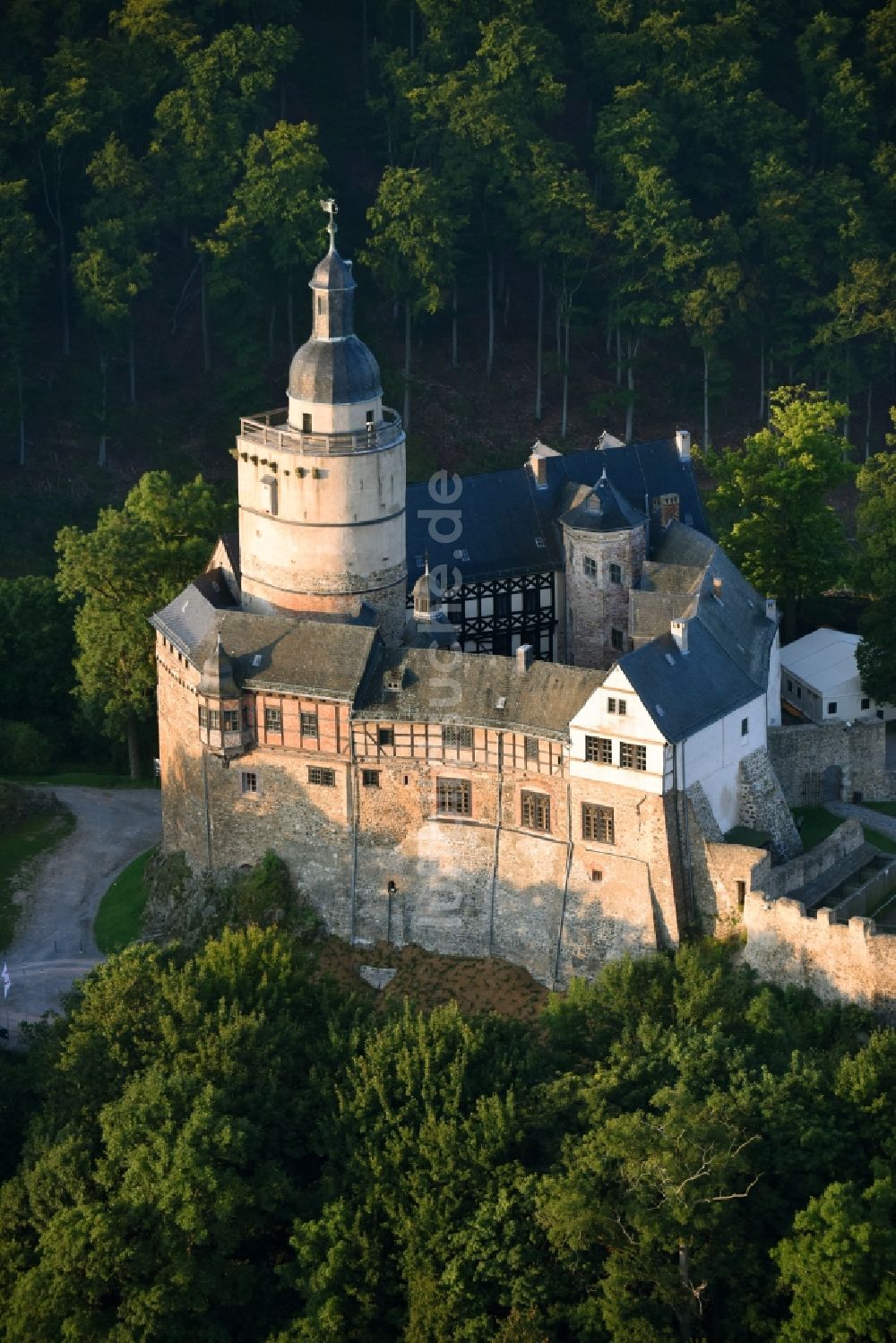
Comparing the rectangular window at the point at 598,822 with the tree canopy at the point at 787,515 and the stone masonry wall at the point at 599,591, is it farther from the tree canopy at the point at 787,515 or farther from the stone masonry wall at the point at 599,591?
the tree canopy at the point at 787,515

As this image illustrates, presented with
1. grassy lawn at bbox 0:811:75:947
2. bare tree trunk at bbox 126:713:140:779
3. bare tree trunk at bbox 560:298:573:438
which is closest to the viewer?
grassy lawn at bbox 0:811:75:947

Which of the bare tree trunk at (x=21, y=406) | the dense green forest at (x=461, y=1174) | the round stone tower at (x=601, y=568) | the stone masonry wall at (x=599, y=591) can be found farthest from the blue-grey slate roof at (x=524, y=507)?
the bare tree trunk at (x=21, y=406)

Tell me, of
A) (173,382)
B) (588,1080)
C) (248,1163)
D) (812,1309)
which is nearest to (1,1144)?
(248,1163)

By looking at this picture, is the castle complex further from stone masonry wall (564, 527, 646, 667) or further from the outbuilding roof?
the outbuilding roof

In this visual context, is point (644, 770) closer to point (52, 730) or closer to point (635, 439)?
point (52, 730)

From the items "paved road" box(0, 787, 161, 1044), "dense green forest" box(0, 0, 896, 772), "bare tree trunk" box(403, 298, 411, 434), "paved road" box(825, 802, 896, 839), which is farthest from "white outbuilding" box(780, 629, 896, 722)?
"bare tree trunk" box(403, 298, 411, 434)
